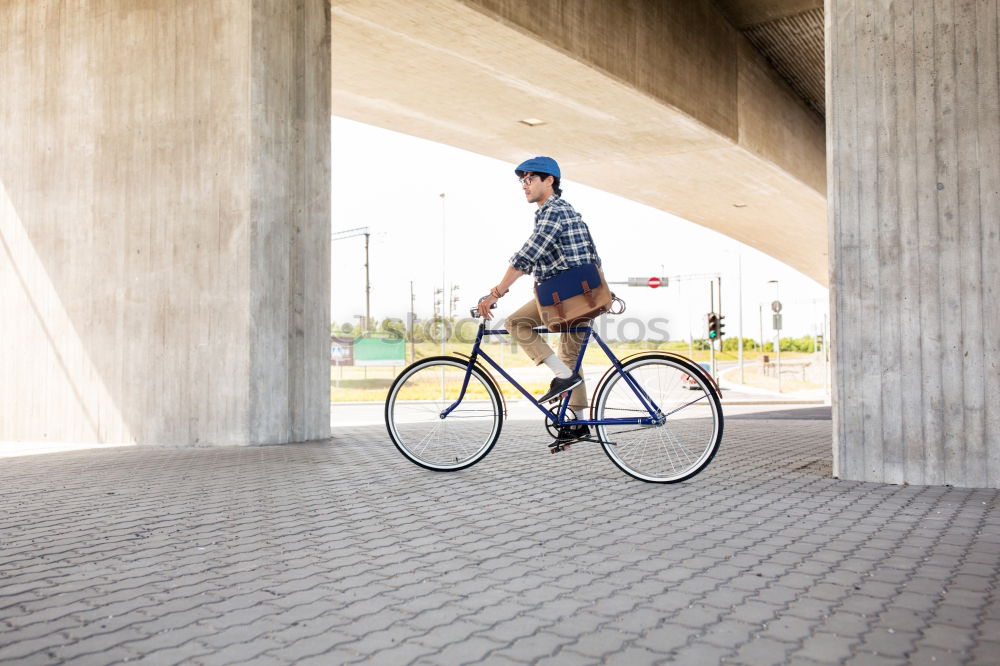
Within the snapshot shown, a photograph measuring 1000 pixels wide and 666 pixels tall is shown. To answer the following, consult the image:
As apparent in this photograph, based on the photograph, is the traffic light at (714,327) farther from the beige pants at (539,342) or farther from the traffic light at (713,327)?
the beige pants at (539,342)

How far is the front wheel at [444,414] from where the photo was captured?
5441mm

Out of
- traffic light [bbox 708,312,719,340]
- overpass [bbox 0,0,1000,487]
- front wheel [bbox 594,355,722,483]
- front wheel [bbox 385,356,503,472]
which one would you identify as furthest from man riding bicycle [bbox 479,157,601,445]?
traffic light [bbox 708,312,719,340]

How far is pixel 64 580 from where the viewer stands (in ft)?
9.69

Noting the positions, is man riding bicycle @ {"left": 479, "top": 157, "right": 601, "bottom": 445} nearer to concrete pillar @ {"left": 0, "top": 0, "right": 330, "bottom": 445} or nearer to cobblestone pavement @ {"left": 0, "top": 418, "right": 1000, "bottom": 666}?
cobblestone pavement @ {"left": 0, "top": 418, "right": 1000, "bottom": 666}

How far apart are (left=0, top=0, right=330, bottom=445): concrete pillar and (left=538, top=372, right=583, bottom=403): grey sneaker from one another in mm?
3454

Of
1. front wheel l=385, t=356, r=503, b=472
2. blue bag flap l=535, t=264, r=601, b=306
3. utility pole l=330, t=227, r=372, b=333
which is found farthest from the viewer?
utility pole l=330, t=227, r=372, b=333

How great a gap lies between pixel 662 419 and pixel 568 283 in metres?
0.98

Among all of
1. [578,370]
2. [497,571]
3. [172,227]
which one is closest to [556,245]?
[578,370]

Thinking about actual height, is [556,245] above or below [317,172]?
below

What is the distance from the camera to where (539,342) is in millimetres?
5246

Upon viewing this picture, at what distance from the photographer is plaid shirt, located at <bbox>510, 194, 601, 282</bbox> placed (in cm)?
516

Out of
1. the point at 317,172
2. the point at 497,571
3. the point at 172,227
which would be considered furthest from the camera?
the point at 317,172

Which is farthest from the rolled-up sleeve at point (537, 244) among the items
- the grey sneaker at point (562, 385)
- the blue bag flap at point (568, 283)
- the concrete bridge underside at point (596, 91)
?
the concrete bridge underside at point (596, 91)

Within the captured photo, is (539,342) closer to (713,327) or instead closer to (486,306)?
(486,306)
